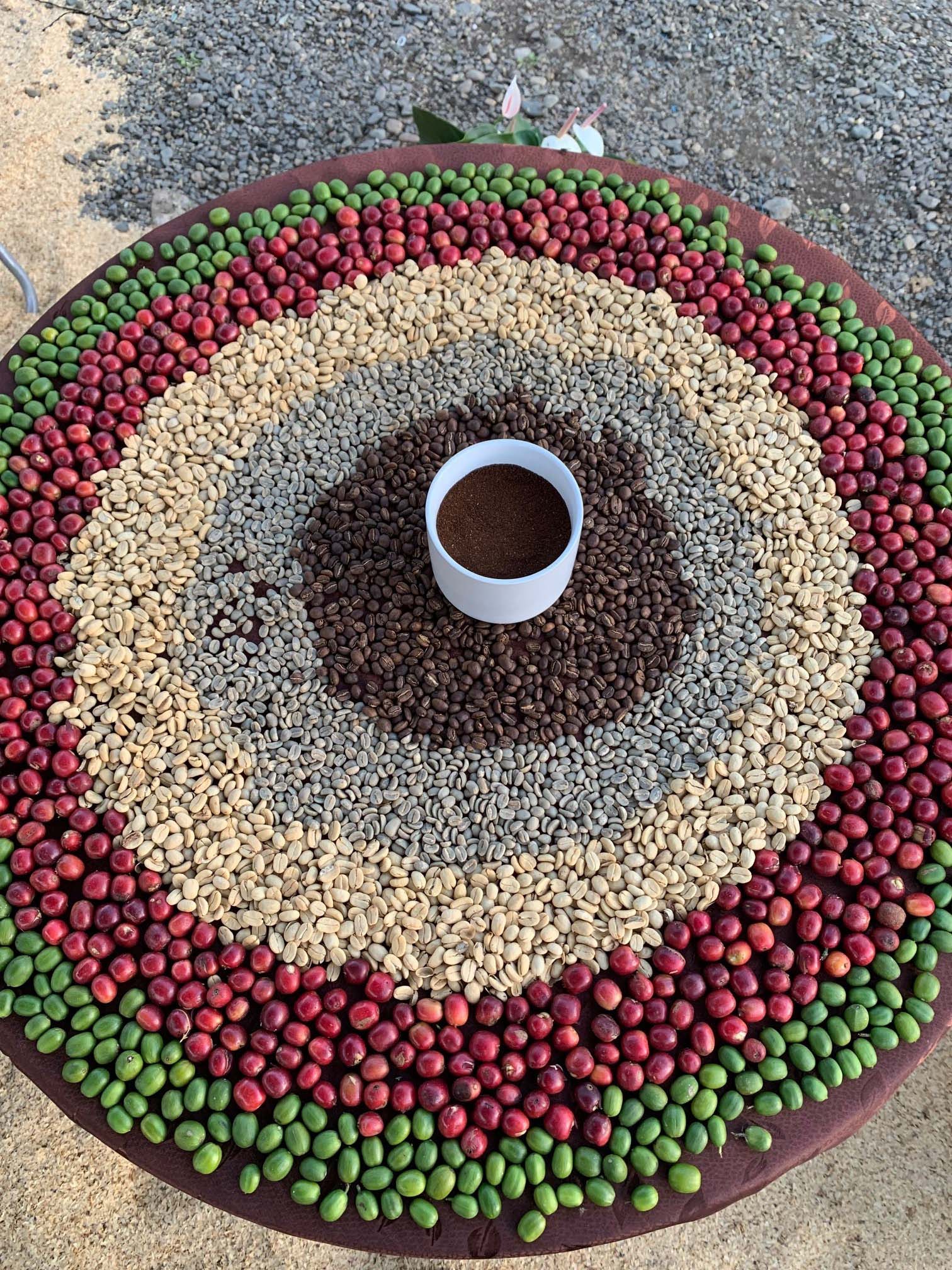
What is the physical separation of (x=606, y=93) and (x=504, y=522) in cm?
367

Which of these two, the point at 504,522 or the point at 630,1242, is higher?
the point at 504,522

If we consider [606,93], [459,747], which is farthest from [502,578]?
[606,93]

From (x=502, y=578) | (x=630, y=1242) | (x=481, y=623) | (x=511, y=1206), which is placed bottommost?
(x=630, y=1242)

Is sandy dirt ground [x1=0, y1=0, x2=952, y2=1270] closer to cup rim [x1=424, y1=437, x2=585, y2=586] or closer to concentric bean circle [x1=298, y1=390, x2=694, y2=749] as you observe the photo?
concentric bean circle [x1=298, y1=390, x2=694, y2=749]

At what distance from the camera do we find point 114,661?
2654mm

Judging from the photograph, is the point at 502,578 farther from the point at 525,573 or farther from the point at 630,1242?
the point at 630,1242

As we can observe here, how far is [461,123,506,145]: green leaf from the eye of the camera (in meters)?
4.30

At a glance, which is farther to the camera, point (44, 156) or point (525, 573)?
point (44, 156)

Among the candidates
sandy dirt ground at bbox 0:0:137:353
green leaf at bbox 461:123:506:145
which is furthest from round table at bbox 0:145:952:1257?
green leaf at bbox 461:123:506:145

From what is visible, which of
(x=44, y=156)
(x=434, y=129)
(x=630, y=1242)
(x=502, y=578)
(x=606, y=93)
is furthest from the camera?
(x=606, y=93)

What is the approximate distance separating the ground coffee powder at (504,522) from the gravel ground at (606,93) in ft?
10.0


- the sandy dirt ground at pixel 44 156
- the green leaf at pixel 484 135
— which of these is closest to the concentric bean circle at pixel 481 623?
the green leaf at pixel 484 135

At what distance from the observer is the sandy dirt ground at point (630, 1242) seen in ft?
10.4

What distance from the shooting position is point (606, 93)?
202 inches
